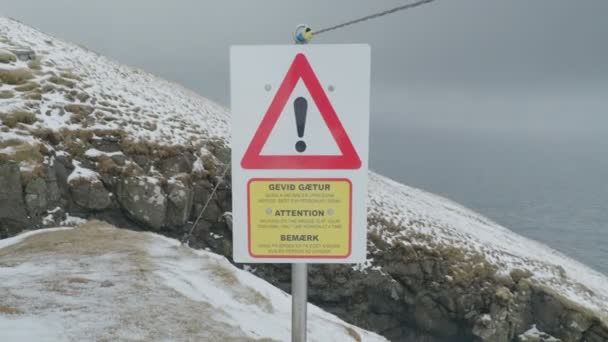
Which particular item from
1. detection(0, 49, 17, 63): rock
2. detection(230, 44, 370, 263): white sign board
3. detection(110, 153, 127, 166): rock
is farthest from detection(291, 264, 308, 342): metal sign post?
detection(0, 49, 17, 63): rock

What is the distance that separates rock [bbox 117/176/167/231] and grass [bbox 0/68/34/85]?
6300 mm

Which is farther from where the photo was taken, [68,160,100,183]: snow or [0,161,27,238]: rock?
[68,160,100,183]: snow

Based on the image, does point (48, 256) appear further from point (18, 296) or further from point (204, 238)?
point (204, 238)

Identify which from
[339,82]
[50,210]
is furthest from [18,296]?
A: [50,210]

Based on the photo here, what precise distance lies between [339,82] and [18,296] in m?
5.32

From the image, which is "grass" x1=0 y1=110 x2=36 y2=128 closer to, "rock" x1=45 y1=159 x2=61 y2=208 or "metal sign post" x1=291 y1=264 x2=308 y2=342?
"rock" x1=45 y1=159 x2=61 y2=208

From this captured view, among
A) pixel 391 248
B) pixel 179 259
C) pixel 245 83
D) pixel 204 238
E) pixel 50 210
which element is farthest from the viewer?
pixel 391 248

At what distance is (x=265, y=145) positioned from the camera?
3090 mm

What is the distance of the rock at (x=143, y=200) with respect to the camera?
15.2 metres

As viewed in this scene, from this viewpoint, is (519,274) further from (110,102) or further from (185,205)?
(110,102)

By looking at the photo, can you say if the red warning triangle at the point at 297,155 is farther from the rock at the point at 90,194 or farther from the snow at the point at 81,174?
the snow at the point at 81,174

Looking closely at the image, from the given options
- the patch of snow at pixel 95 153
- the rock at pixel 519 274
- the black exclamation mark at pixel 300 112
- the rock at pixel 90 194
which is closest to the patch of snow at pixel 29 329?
the black exclamation mark at pixel 300 112

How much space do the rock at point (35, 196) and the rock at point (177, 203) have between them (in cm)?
433

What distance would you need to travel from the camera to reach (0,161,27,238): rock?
12609 mm
